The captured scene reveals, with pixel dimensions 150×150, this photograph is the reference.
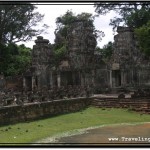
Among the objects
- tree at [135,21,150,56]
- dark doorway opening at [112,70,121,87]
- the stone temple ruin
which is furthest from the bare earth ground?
dark doorway opening at [112,70,121,87]

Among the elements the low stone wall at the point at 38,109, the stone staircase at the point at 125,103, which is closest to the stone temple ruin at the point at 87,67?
the stone staircase at the point at 125,103

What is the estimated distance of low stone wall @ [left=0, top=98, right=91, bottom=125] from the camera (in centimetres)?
1617

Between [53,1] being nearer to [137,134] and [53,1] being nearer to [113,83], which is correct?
[137,134]

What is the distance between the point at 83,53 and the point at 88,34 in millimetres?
1560

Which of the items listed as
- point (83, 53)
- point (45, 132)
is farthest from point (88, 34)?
point (45, 132)

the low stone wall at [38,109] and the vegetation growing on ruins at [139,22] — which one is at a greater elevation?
the vegetation growing on ruins at [139,22]

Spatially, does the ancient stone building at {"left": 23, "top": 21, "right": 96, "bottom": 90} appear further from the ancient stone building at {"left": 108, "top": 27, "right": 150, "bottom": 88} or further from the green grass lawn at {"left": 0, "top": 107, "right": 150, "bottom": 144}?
the green grass lawn at {"left": 0, "top": 107, "right": 150, "bottom": 144}

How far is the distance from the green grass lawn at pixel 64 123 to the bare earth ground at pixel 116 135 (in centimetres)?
105

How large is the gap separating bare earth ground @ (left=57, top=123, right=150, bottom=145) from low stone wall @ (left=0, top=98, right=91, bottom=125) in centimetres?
Answer: 360

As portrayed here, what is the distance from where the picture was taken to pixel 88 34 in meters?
29.9

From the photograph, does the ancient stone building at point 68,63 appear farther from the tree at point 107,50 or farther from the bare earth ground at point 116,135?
the bare earth ground at point 116,135

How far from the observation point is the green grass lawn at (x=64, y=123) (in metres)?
13.5

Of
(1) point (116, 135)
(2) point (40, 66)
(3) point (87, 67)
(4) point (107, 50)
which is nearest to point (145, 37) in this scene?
(3) point (87, 67)

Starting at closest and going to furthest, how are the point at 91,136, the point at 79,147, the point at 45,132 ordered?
1. the point at 79,147
2. the point at 91,136
3. the point at 45,132
